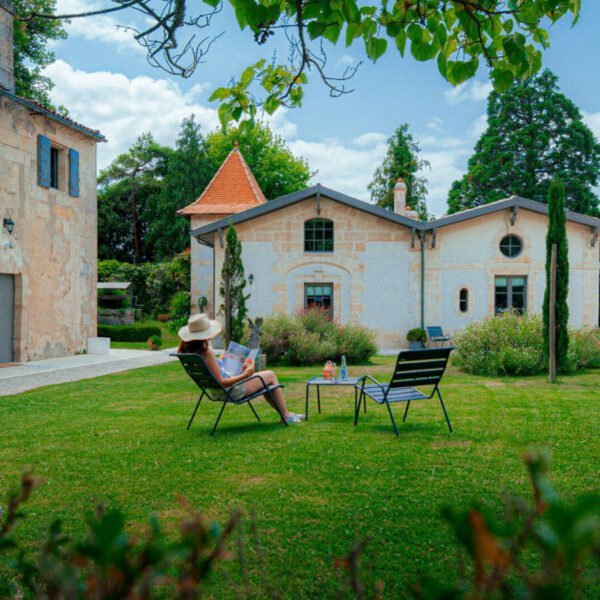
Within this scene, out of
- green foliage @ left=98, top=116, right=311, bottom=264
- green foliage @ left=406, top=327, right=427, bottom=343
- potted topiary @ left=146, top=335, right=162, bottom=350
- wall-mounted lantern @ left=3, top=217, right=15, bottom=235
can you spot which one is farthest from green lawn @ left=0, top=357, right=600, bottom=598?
green foliage @ left=98, top=116, right=311, bottom=264

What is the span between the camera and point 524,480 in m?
4.52

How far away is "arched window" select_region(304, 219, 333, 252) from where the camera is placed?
20.7 metres

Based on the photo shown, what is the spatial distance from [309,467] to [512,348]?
873 centimetres

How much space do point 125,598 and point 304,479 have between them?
4.04m

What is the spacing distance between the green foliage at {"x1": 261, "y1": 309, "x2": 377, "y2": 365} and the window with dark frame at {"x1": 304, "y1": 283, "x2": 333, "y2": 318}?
4.51 metres

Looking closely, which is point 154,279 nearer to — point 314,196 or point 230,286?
point 314,196

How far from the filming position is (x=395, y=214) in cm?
1988

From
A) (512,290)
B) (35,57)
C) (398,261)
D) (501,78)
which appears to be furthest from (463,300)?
(35,57)

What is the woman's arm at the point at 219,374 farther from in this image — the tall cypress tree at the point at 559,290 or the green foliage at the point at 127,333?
the green foliage at the point at 127,333

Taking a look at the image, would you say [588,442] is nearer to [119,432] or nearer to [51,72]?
[119,432]

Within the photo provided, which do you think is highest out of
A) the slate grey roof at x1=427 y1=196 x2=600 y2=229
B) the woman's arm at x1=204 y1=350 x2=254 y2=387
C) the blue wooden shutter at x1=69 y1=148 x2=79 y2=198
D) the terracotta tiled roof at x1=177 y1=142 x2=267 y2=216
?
the terracotta tiled roof at x1=177 y1=142 x2=267 y2=216

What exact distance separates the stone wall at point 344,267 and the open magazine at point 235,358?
12.9 meters

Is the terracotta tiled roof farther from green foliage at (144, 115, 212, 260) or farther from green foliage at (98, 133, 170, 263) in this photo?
green foliage at (98, 133, 170, 263)

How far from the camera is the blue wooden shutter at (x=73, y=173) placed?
17062mm
